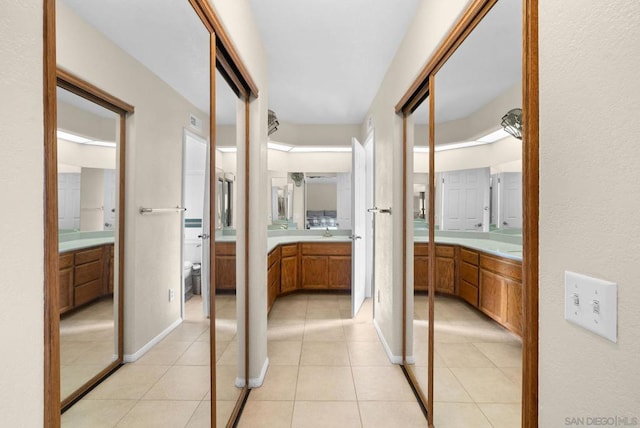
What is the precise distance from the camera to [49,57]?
60 centimetres

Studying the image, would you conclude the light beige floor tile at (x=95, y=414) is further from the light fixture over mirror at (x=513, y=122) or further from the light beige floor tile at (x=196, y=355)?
the light fixture over mirror at (x=513, y=122)

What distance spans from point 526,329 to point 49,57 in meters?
1.29

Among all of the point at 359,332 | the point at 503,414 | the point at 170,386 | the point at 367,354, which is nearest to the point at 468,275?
the point at 503,414

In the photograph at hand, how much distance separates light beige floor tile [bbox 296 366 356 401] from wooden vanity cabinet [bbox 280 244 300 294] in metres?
1.97

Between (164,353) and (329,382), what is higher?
(164,353)

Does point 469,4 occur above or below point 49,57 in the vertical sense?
above

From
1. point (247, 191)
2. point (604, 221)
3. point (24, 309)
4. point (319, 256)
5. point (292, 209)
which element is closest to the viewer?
point (24, 309)

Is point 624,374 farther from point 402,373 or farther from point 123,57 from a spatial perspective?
point 402,373

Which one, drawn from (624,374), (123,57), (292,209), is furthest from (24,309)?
(292,209)

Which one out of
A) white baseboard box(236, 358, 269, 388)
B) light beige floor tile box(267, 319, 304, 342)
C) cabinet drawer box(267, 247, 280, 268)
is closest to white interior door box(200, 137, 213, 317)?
white baseboard box(236, 358, 269, 388)

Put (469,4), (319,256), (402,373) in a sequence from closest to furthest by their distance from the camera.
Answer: (469,4), (402,373), (319,256)

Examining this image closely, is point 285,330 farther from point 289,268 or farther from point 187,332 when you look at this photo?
point 187,332

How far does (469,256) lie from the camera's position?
1.55 m

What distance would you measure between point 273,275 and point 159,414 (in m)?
3.05
